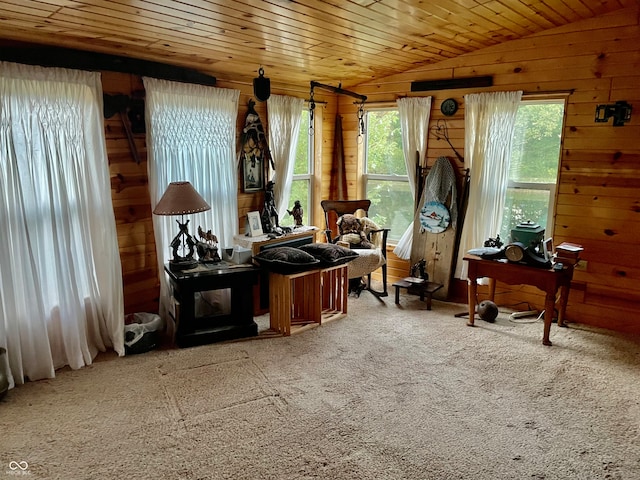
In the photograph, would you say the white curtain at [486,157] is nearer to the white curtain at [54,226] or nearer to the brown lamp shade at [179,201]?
the brown lamp shade at [179,201]

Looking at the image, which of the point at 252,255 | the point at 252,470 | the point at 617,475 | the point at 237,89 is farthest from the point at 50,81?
the point at 617,475

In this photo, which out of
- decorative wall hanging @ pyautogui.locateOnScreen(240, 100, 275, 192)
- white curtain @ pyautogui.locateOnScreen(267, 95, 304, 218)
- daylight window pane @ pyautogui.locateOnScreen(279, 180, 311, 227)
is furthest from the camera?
daylight window pane @ pyautogui.locateOnScreen(279, 180, 311, 227)

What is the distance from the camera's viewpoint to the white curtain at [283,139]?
440 cm

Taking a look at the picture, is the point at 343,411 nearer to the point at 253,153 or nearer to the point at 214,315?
the point at 214,315

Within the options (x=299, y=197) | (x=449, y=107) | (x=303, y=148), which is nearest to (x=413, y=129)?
(x=449, y=107)

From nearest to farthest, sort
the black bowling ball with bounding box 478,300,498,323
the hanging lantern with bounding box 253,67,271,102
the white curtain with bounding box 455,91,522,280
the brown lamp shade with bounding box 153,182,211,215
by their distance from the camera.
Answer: the brown lamp shade with bounding box 153,182,211,215
the hanging lantern with bounding box 253,67,271,102
the black bowling ball with bounding box 478,300,498,323
the white curtain with bounding box 455,91,522,280

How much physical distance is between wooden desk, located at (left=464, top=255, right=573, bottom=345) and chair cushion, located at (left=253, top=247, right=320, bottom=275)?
1.28 metres

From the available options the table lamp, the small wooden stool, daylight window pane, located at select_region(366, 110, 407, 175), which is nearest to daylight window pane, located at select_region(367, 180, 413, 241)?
daylight window pane, located at select_region(366, 110, 407, 175)

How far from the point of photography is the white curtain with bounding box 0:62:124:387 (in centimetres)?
273

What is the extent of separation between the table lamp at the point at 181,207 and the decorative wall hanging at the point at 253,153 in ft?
3.04

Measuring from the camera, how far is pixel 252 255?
3.82m

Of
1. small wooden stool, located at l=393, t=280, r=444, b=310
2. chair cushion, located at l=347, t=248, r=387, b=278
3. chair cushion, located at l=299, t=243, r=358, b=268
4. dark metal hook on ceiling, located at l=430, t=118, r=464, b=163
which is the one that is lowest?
small wooden stool, located at l=393, t=280, r=444, b=310

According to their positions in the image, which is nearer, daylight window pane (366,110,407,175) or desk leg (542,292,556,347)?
desk leg (542,292,556,347)

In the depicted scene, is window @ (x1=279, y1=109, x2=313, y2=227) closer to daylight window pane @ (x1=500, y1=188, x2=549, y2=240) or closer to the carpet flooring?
the carpet flooring
